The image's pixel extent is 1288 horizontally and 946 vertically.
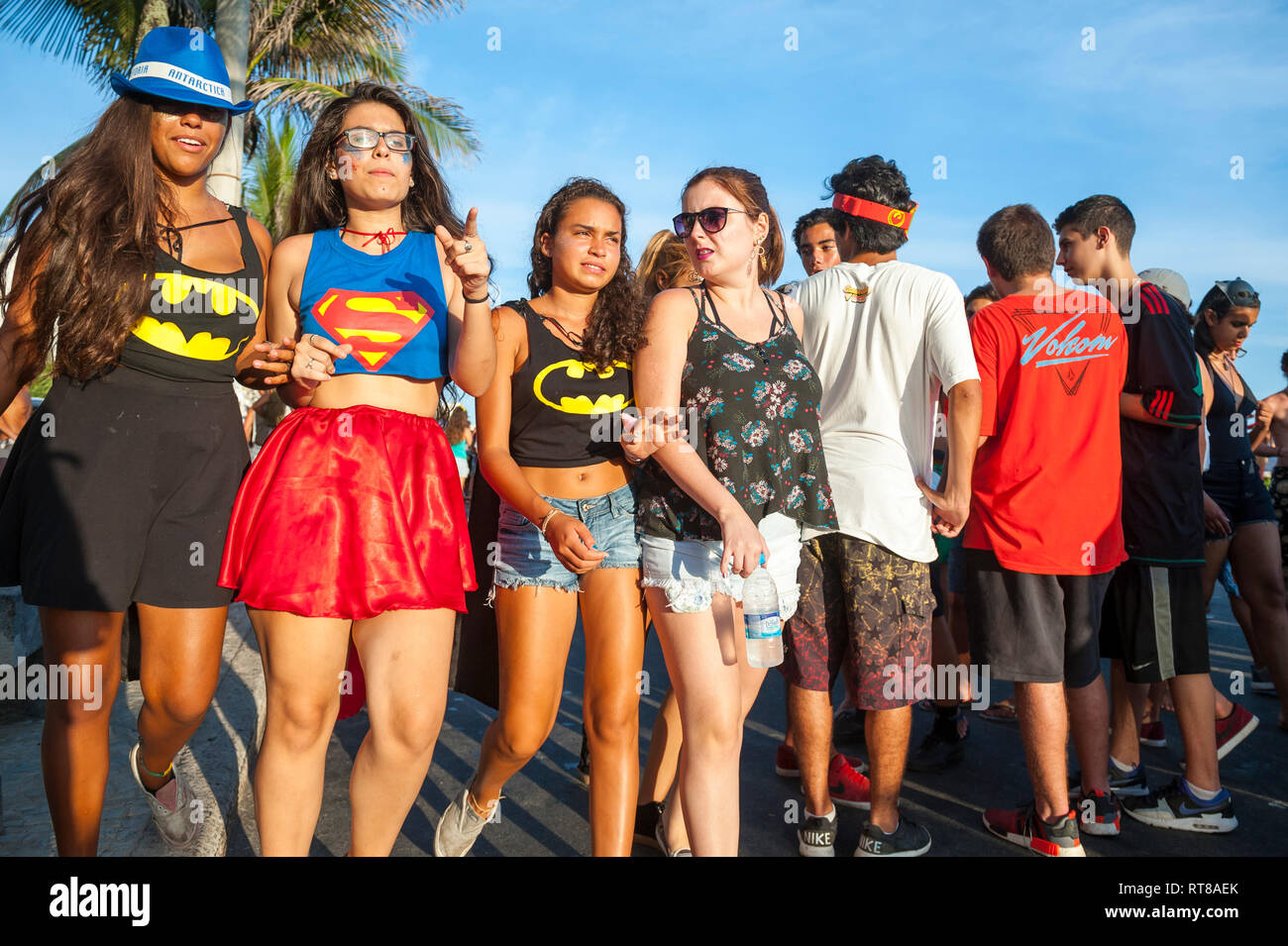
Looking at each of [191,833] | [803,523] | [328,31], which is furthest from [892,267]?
[328,31]

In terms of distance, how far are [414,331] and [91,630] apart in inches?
48.3

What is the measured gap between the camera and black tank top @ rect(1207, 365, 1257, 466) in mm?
5133

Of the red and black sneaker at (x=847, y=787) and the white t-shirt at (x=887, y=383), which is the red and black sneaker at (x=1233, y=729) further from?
the white t-shirt at (x=887, y=383)

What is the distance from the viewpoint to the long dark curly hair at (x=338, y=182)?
9.55 feet

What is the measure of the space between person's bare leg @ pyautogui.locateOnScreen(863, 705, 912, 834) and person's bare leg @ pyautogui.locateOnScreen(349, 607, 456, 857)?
63.1 inches

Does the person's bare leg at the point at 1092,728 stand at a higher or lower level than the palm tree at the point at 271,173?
lower

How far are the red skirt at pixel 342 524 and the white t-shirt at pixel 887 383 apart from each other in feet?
4.90

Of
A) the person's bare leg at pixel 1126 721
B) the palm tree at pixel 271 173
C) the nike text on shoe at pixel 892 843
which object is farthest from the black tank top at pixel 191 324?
the palm tree at pixel 271 173

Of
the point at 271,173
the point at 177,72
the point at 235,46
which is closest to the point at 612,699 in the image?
the point at 177,72

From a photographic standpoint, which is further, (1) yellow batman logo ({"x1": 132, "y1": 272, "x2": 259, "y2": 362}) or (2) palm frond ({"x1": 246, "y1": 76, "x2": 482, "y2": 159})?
(2) palm frond ({"x1": 246, "y1": 76, "x2": 482, "y2": 159})

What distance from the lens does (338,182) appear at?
294cm

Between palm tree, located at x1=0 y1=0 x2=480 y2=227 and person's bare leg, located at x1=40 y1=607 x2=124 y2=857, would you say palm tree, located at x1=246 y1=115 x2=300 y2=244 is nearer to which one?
palm tree, located at x1=0 y1=0 x2=480 y2=227

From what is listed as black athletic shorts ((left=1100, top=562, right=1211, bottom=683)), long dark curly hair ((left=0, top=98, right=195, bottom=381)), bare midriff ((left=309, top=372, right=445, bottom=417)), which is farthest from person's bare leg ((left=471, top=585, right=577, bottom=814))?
black athletic shorts ((left=1100, top=562, right=1211, bottom=683))
